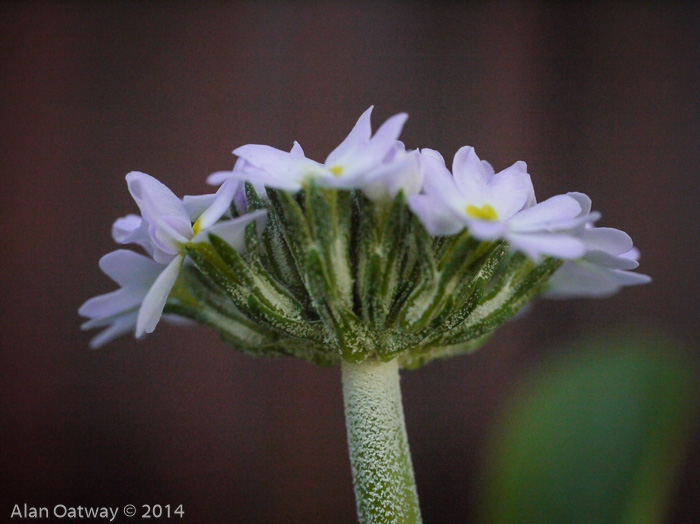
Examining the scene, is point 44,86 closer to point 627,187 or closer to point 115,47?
point 115,47

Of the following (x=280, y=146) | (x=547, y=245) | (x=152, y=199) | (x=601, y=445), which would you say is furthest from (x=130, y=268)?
(x=280, y=146)

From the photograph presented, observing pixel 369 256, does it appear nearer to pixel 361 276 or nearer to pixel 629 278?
pixel 361 276

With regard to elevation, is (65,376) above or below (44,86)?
below

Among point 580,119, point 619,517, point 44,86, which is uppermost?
point 44,86

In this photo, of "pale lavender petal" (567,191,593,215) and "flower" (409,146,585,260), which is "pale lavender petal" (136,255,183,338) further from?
"pale lavender petal" (567,191,593,215)

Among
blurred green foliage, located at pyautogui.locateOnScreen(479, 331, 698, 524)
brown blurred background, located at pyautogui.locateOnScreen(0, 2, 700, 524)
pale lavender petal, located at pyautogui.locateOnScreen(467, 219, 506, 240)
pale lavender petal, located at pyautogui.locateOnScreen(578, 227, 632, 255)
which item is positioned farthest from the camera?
brown blurred background, located at pyautogui.locateOnScreen(0, 2, 700, 524)

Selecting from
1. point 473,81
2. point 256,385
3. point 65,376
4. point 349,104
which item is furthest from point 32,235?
point 473,81

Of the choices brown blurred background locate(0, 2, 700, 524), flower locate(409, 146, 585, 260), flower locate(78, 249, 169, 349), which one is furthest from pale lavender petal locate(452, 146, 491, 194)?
brown blurred background locate(0, 2, 700, 524)

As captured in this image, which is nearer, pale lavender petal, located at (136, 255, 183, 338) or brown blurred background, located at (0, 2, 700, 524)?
pale lavender petal, located at (136, 255, 183, 338)
